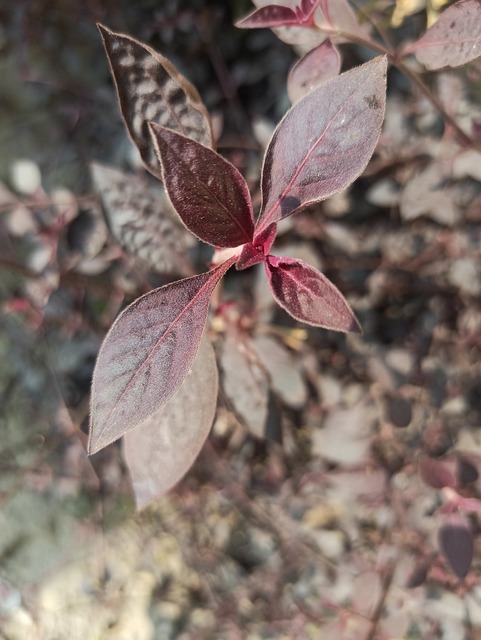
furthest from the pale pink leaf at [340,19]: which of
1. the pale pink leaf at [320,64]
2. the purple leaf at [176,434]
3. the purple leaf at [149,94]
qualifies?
the purple leaf at [176,434]

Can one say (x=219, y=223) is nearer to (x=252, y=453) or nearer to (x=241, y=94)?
(x=252, y=453)

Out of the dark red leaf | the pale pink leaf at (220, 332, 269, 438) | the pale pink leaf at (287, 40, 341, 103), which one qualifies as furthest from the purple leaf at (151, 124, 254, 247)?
the pale pink leaf at (220, 332, 269, 438)

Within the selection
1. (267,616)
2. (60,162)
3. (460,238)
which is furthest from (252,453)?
(60,162)

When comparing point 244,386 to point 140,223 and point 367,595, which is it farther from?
point 367,595

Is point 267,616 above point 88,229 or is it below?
below

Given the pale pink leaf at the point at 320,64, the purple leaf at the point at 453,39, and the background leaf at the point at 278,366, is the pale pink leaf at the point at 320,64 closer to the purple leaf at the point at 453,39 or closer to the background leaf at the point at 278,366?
the purple leaf at the point at 453,39
